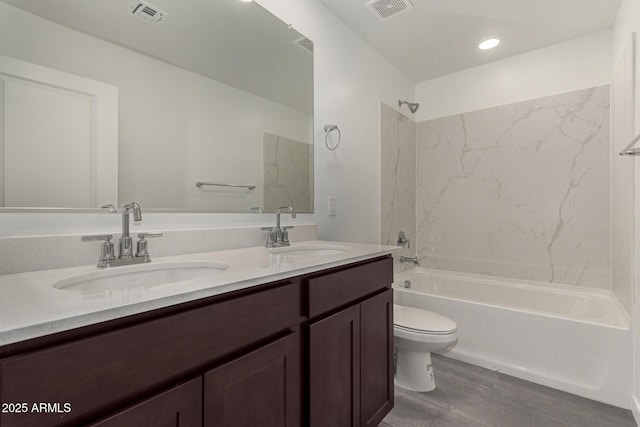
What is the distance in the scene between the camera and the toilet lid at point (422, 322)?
1.68 m

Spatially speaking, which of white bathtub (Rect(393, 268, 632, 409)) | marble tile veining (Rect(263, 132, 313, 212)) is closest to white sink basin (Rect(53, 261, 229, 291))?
marble tile veining (Rect(263, 132, 313, 212))

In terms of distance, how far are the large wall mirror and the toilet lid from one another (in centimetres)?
91

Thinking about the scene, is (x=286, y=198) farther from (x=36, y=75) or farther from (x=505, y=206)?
(x=505, y=206)

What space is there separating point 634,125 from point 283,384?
7.24 feet

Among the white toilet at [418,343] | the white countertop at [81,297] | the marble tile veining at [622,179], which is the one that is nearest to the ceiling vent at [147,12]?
the white countertop at [81,297]

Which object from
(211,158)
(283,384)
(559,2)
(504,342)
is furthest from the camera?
(504,342)

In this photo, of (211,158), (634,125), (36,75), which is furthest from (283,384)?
(634,125)

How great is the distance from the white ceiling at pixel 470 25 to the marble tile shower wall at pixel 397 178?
53 centimetres

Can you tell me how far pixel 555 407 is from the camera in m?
1.63

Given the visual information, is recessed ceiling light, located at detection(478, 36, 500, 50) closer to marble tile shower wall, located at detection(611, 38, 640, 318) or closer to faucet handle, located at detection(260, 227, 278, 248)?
marble tile shower wall, located at detection(611, 38, 640, 318)

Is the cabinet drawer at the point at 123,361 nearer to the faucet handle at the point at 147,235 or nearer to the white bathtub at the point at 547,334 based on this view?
the faucet handle at the point at 147,235

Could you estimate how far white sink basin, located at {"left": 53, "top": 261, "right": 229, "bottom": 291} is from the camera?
2.72 feet

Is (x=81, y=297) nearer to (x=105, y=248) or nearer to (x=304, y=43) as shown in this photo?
(x=105, y=248)

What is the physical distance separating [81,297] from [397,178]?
8.16 feet
